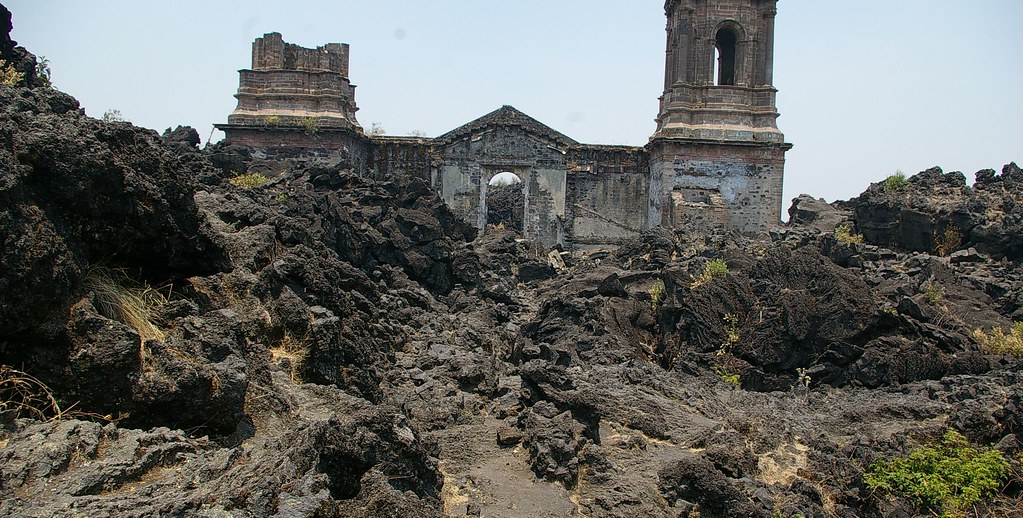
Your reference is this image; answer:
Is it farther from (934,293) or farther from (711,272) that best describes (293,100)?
(934,293)

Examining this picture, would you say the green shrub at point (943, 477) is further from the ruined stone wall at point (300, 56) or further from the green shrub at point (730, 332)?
the ruined stone wall at point (300, 56)

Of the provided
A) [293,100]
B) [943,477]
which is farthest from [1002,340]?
[293,100]

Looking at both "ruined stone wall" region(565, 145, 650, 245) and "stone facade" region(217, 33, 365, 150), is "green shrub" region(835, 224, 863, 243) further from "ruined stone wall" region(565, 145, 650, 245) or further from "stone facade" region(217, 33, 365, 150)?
"stone facade" region(217, 33, 365, 150)

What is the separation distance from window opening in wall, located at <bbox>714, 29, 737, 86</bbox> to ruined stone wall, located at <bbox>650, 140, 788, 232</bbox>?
3.02 m

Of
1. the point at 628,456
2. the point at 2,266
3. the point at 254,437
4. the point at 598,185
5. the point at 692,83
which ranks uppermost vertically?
the point at 692,83

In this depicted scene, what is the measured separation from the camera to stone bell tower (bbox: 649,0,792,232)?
75.3 feet

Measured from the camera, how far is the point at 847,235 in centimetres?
1820

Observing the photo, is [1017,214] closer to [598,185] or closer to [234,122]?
[598,185]

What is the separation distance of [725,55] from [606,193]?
601cm

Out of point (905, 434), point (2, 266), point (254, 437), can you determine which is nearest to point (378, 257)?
point (905, 434)

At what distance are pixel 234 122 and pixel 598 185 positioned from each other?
1030cm

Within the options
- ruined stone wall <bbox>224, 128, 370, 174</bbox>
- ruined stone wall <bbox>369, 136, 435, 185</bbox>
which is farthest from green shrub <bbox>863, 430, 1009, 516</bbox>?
ruined stone wall <bbox>224, 128, 370, 174</bbox>

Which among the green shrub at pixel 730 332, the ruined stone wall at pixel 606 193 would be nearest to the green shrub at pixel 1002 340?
the green shrub at pixel 730 332

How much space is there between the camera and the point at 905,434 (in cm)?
948
